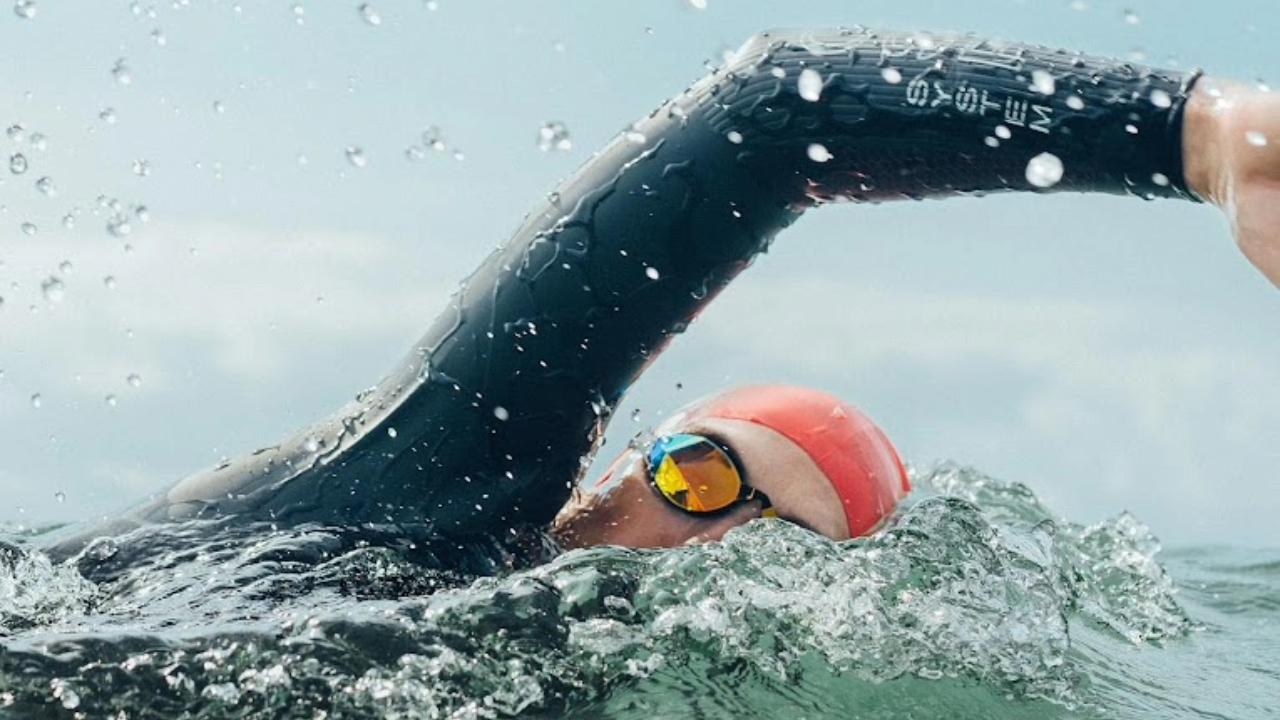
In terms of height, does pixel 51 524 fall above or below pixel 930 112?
below

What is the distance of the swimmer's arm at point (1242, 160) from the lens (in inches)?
98.0

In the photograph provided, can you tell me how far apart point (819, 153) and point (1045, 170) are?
49 cm

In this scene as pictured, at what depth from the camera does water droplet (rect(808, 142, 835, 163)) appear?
10.3 ft

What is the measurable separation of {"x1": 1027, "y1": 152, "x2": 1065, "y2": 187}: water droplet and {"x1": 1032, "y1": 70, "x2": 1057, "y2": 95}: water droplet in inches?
4.9

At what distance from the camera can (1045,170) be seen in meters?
2.92

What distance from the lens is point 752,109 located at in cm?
316

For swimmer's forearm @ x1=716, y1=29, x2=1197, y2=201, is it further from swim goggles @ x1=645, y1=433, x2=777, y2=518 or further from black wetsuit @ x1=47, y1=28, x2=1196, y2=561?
swim goggles @ x1=645, y1=433, x2=777, y2=518

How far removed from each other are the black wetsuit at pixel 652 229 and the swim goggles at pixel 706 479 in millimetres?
260

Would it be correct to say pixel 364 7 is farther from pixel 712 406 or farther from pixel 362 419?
pixel 712 406

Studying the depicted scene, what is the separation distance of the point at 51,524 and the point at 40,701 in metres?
4.84

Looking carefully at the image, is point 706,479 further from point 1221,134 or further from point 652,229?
point 1221,134

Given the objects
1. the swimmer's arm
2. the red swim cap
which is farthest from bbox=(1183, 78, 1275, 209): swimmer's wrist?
the red swim cap

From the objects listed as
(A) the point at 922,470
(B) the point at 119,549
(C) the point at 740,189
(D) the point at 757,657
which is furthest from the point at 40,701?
(A) the point at 922,470

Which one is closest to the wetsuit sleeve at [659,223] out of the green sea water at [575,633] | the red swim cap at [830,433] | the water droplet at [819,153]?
the water droplet at [819,153]
